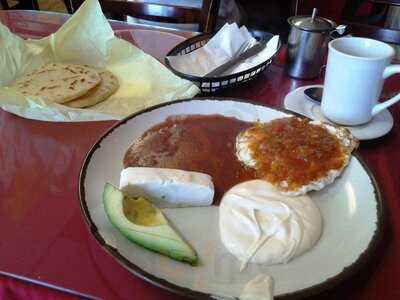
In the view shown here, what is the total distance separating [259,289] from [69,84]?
0.85 metres

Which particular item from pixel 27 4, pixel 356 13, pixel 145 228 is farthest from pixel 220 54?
pixel 27 4

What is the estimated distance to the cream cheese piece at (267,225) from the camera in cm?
62

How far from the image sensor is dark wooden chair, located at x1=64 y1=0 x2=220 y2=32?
5.34ft

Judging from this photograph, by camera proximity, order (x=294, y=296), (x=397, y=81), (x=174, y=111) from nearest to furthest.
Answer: (x=294, y=296) → (x=174, y=111) → (x=397, y=81)

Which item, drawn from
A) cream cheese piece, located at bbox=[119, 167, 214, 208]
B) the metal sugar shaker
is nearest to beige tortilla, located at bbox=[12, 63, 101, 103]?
cream cheese piece, located at bbox=[119, 167, 214, 208]

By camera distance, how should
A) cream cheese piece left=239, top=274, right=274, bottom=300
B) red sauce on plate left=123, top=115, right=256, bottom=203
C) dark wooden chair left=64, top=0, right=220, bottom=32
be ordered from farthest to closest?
dark wooden chair left=64, top=0, right=220, bottom=32 < red sauce on plate left=123, top=115, right=256, bottom=203 < cream cheese piece left=239, top=274, right=274, bottom=300

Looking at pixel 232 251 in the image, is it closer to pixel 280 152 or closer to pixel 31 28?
pixel 280 152

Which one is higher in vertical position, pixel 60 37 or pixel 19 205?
pixel 60 37

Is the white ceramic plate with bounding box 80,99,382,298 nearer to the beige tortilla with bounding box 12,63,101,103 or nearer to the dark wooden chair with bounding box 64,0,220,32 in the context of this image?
the beige tortilla with bounding box 12,63,101,103

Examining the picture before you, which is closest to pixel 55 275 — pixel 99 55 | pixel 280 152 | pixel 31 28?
pixel 280 152

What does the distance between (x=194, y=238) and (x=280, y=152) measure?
0.88 feet

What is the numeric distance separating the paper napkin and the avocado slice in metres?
0.42

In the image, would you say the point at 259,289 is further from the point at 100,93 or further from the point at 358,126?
the point at 100,93

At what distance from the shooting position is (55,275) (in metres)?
0.63
